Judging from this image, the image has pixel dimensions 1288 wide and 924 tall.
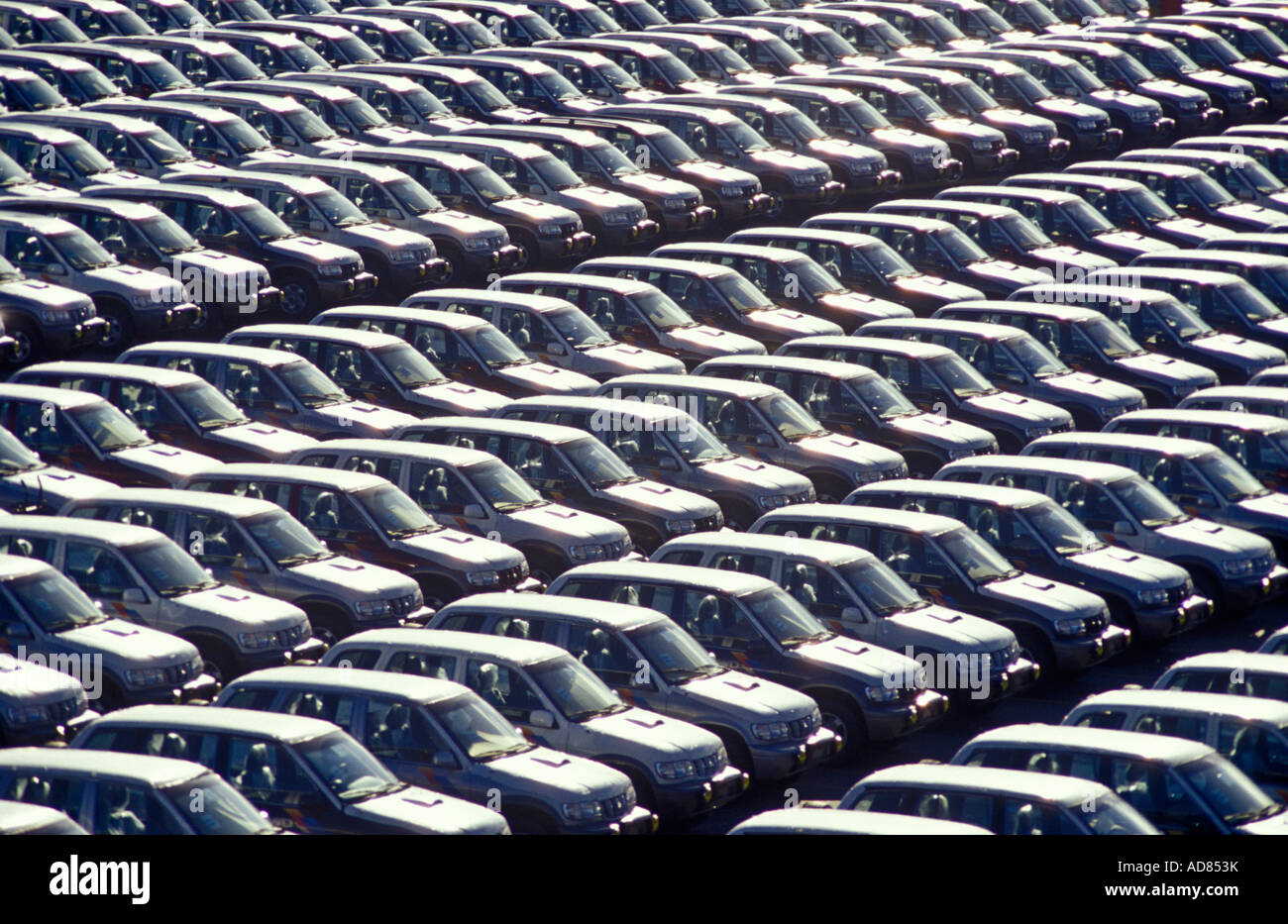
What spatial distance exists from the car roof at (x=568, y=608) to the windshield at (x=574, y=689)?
0.62 meters

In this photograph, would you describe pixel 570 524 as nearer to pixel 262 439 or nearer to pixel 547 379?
pixel 262 439

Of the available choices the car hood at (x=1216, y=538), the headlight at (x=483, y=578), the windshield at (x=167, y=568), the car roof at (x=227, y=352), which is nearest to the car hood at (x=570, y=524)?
the headlight at (x=483, y=578)

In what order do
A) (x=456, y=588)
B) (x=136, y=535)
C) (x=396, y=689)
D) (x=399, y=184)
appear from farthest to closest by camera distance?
(x=399, y=184)
(x=456, y=588)
(x=136, y=535)
(x=396, y=689)

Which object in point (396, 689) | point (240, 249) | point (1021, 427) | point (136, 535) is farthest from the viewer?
point (240, 249)

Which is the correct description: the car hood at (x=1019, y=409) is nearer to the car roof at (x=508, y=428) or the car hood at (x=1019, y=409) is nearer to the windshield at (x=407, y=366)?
the car roof at (x=508, y=428)

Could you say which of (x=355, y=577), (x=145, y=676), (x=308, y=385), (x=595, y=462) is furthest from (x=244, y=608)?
(x=308, y=385)

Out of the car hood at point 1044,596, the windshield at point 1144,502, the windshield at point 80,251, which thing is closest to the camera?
the car hood at point 1044,596

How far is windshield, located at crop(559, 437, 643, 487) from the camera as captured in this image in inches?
892

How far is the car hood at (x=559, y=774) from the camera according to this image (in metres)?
15.5

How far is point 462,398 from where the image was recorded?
25.5 meters
